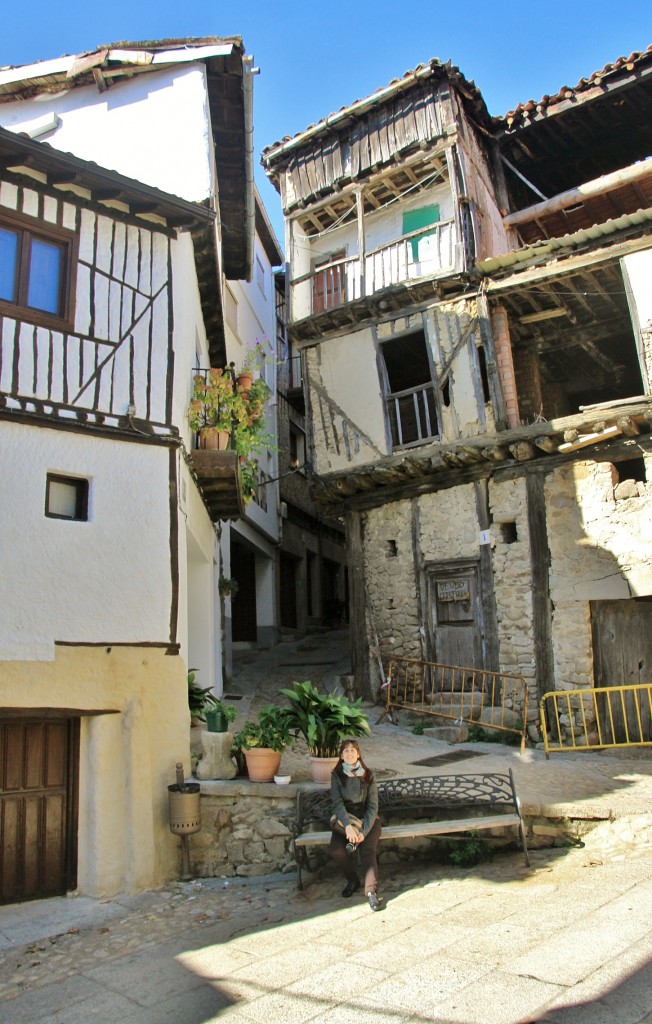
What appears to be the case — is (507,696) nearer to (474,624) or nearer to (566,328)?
(474,624)

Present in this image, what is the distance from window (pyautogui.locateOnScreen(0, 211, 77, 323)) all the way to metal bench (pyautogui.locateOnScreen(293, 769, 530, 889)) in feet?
16.9

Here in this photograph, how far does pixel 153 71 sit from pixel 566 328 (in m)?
8.32

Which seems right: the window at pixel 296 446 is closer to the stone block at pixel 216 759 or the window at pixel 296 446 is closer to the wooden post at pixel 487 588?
the wooden post at pixel 487 588

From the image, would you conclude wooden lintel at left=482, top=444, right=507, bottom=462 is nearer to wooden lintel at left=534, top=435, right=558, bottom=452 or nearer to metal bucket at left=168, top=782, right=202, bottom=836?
wooden lintel at left=534, top=435, right=558, bottom=452

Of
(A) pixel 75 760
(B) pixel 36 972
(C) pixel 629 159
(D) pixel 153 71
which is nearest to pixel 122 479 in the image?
(A) pixel 75 760

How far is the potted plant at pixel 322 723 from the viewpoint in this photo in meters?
7.39

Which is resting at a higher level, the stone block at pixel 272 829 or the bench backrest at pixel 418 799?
the bench backrest at pixel 418 799

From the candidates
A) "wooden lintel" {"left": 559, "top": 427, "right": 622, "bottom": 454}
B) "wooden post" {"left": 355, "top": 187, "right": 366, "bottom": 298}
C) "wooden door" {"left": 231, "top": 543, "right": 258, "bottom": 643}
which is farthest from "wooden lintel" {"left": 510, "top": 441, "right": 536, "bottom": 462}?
"wooden door" {"left": 231, "top": 543, "right": 258, "bottom": 643}

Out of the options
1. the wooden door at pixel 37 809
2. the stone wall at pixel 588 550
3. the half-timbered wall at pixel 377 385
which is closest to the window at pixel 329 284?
the half-timbered wall at pixel 377 385

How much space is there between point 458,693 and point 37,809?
7.12m

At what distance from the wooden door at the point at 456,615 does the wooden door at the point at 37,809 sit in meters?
7.04

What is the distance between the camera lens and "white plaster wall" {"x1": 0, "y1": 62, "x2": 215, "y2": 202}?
912 centimetres

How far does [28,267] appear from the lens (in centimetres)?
728

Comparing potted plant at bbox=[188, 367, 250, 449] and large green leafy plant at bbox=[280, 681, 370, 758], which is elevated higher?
potted plant at bbox=[188, 367, 250, 449]
